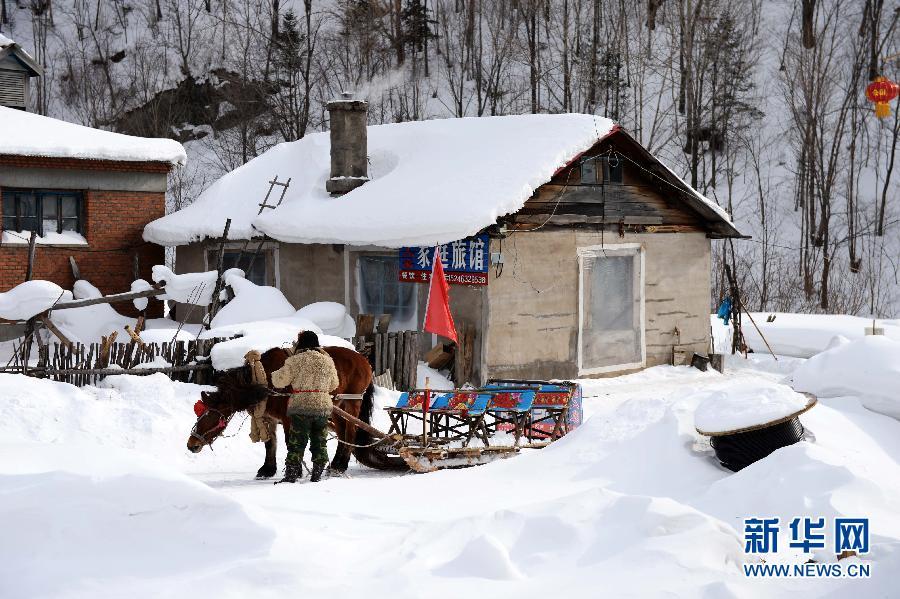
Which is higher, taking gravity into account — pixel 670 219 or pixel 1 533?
pixel 670 219

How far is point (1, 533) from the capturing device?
19.5 feet

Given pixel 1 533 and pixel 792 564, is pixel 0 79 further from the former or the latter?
pixel 792 564

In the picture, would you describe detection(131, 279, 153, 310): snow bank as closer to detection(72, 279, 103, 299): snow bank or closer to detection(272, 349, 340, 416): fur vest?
detection(72, 279, 103, 299): snow bank

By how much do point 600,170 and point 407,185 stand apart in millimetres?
3493

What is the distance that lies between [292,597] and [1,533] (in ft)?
6.05

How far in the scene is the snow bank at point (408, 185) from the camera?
51.4 ft

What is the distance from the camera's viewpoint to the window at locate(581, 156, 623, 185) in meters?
17.7

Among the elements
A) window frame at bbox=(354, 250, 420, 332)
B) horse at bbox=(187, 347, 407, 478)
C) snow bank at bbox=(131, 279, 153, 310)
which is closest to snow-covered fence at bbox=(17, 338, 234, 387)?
horse at bbox=(187, 347, 407, 478)

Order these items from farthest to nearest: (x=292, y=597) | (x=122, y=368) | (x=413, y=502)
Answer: (x=122, y=368) → (x=413, y=502) → (x=292, y=597)

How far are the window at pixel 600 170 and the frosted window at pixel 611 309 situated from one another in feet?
4.31

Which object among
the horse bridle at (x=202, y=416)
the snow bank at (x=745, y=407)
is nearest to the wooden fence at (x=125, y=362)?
the horse bridle at (x=202, y=416)

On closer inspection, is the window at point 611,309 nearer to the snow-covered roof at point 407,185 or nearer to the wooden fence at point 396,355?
the snow-covered roof at point 407,185

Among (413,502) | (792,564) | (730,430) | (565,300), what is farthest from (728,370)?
(792,564)

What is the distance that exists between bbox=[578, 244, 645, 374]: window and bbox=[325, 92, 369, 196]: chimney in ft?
15.7
